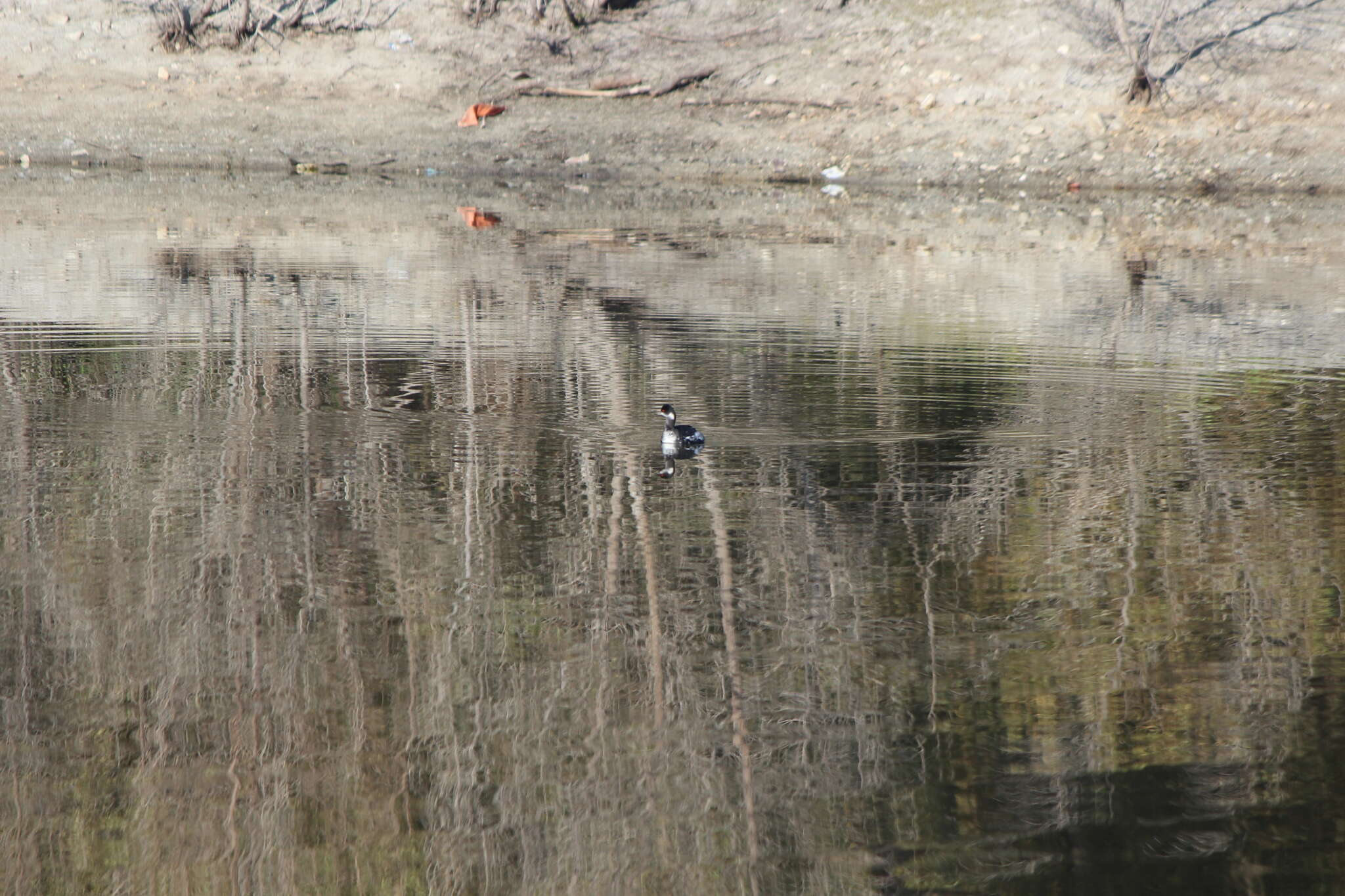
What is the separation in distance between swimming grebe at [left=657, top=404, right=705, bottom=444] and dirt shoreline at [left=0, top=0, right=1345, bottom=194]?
64.5 ft

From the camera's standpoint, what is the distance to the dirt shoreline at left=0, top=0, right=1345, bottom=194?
2777cm

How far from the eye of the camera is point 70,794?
4996 millimetres

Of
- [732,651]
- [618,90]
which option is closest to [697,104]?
[618,90]

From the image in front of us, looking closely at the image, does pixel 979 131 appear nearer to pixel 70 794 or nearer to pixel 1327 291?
pixel 1327 291

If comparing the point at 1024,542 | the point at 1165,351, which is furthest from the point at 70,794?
the point at 1165,351

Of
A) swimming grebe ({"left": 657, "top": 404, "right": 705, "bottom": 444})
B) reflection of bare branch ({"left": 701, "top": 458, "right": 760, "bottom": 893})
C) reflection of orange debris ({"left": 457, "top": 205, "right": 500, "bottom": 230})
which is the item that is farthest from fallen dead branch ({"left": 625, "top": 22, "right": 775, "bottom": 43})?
reflection of bare branch ({"left": 701, "top": 458, "right": 760, "bottom": 893})

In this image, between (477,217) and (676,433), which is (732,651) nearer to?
(676,433)

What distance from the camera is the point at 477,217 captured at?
2252 centimetres

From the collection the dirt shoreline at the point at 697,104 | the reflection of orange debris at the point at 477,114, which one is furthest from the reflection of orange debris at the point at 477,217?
the reflection of orange debris at the point at 477,114

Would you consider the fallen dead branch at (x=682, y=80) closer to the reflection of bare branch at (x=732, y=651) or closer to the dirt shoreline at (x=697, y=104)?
the dirt shoreline at (x=697, y=104)

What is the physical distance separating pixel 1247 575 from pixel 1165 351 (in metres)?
5.64

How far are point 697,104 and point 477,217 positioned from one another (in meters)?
8.50

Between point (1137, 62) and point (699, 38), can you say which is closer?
point (1137, 62)

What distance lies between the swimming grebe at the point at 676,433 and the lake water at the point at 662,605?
160 millimetres
